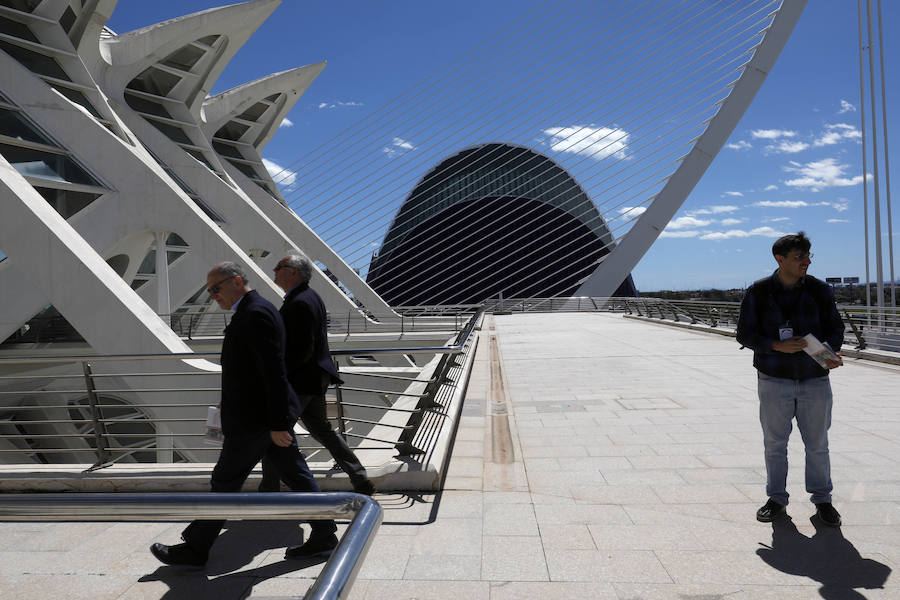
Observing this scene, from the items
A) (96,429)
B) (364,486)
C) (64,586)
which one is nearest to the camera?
(64,586)

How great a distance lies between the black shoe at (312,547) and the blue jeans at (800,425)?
2.28 m

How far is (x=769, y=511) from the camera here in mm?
3029

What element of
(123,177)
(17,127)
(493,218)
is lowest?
(123,177)

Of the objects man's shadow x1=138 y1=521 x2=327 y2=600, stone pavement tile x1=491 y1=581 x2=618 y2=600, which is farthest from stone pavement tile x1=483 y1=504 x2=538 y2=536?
man's shadow x1=138 y1=521 x2=327 y2=600

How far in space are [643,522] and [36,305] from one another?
14310mm

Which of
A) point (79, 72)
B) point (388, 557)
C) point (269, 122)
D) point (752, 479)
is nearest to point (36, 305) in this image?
point (79, 72)

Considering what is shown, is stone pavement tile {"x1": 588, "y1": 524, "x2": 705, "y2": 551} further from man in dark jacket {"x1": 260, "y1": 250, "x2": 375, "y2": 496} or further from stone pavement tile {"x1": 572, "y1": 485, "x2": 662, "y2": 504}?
man in dark jacket {"x1": 260, "y1": 250, "x2": 375, "y2": 496}

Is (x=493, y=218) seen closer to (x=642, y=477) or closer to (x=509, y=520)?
(x=642, y=477)

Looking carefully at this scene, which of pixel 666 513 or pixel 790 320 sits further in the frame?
pixel 666 513

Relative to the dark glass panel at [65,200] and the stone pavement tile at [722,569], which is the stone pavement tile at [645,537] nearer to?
the stone pavement tile at [722,569]

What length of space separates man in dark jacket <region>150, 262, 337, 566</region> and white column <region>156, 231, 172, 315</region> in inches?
593

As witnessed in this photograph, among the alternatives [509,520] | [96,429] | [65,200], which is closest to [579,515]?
[509,520]

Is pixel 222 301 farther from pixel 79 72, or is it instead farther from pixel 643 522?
pixel 79 72

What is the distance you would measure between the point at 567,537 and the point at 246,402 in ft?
5.61
